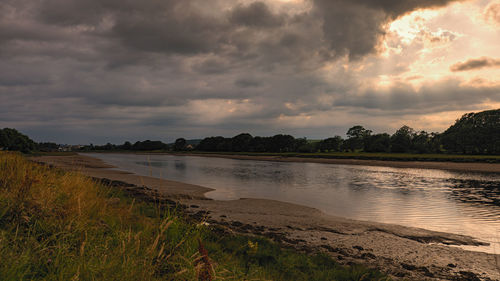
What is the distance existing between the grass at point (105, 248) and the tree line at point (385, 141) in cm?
3966

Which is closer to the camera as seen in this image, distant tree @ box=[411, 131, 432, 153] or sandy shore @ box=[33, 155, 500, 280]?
sandy shore @ box=[33, 155, 500, 280]

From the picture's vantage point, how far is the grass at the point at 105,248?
11.6 feet

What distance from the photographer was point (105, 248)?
4375 mm

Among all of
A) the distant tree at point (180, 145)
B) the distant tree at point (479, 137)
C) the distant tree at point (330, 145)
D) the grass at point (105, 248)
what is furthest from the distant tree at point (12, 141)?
the distant tree at point (479, 137)

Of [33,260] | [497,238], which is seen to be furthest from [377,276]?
[497,238]

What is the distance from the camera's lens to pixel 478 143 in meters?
70.9

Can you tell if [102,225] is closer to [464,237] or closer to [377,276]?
[377,276]

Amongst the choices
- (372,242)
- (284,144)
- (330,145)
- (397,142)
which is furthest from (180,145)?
(372,242)

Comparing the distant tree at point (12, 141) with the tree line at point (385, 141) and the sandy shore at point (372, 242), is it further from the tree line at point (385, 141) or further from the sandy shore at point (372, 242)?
the sandy shore at point (372, 242)

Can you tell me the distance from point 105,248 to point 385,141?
11031 cm

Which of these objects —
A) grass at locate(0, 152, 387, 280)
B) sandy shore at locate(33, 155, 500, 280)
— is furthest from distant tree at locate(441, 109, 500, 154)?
grass at locate(0, 152, 387, 280)

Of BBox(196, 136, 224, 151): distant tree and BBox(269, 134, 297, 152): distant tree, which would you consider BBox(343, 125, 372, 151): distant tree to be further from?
BBox(196, 136, 224, 151): distant tree

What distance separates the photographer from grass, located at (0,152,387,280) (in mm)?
3537

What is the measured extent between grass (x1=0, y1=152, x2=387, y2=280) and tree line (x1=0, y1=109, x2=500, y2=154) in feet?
130
